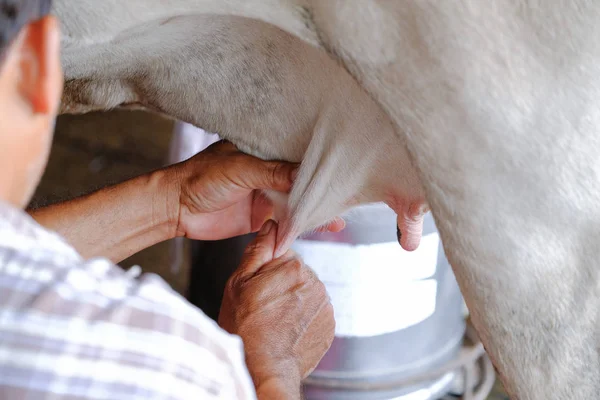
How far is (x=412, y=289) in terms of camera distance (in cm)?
107

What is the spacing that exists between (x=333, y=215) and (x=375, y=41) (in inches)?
11.4

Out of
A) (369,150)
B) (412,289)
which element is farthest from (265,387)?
(412,289)

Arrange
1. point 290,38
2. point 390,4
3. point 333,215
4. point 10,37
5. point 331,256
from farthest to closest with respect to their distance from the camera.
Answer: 1. point 331,256
2. point 333,215
3. point 290,38
4. point 390,4
5. point 10,37

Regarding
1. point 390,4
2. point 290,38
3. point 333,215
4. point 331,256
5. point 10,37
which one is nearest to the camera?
point 10,37

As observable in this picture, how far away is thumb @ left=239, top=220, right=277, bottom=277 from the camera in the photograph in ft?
2.61

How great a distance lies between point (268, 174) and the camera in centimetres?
80

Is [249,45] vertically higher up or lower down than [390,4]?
lower down

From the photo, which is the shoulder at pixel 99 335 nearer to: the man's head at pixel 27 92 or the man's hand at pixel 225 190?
the man's head at pixel 27 92

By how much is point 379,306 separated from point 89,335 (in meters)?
0.77

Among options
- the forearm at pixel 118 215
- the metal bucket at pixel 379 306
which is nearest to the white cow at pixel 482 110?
the forearm at pixel 118 215

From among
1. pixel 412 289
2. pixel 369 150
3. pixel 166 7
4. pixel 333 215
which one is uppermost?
pixel 166 7

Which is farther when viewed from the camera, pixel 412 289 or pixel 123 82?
pixel 412 289

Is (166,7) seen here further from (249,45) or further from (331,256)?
(331,256)

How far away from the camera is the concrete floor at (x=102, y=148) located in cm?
214
